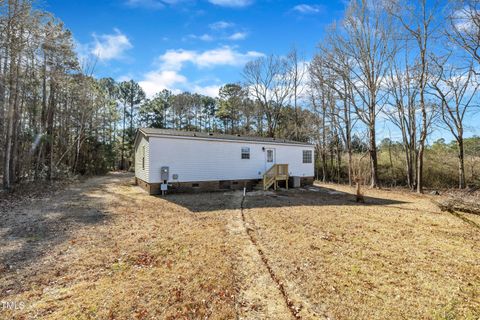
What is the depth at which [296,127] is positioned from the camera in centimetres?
2378

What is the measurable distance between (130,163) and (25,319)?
2915 cm

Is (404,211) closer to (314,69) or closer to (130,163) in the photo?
(314,69)

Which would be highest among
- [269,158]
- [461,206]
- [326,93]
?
[326,93]

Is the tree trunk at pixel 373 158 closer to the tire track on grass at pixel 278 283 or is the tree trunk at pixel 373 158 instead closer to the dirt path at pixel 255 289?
the tire track on grass at pixel 278 283

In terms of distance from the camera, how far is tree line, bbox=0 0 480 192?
10.7 meters

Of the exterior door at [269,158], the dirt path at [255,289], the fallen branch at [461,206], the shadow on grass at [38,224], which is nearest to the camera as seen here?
the dirt path at [255,289]

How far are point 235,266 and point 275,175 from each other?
9806 mm

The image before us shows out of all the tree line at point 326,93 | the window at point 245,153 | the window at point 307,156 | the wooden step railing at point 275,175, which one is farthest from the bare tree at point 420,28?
the window at point 245,153

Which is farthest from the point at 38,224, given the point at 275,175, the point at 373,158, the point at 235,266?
the point at 373,158

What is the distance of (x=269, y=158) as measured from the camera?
14.7 meters

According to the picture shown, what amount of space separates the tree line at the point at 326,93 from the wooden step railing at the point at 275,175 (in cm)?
432

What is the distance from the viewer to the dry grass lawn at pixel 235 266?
2.88m

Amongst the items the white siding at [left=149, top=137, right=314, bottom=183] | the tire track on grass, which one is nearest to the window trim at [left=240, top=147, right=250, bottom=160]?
the white siding at [left=149, top=137, right=314, bottom=183]

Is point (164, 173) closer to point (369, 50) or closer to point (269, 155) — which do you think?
point (269, 155)
